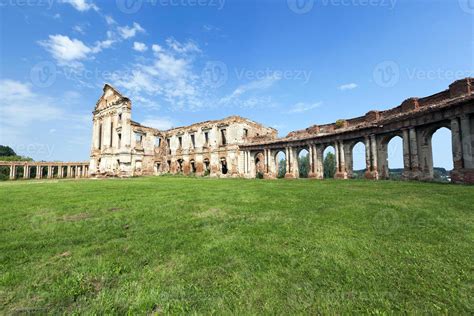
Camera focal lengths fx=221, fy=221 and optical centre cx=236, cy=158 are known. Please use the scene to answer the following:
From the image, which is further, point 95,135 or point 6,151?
point 6,151

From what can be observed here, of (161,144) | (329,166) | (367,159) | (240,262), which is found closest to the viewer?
(240,262)

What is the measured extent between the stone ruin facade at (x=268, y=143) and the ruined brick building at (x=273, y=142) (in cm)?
4

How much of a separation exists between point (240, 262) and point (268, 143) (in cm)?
2643

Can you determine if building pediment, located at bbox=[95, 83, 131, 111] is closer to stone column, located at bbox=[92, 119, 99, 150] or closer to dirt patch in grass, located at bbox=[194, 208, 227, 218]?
stone column, located at bbox=[92, 119, 99, 150]

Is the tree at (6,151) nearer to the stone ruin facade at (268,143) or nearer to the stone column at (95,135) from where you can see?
the stone ruin facade at (268,143)

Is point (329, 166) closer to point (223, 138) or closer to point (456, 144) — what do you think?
point (223, 138)

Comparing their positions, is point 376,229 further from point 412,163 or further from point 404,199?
point 412,163

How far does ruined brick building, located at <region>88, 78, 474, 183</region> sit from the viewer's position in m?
14.4

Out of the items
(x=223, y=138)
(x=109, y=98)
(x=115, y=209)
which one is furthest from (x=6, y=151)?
(x=115, y=209)

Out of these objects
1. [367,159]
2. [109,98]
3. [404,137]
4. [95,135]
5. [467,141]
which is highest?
[109,98]

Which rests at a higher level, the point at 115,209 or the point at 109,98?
the point at 109,98

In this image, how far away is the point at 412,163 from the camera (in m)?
17.1

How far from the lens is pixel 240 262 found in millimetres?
3695

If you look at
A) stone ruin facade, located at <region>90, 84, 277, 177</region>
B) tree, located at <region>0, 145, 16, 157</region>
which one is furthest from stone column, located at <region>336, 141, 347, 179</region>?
tree, located at <region>0, 145, 16, 157</region>
